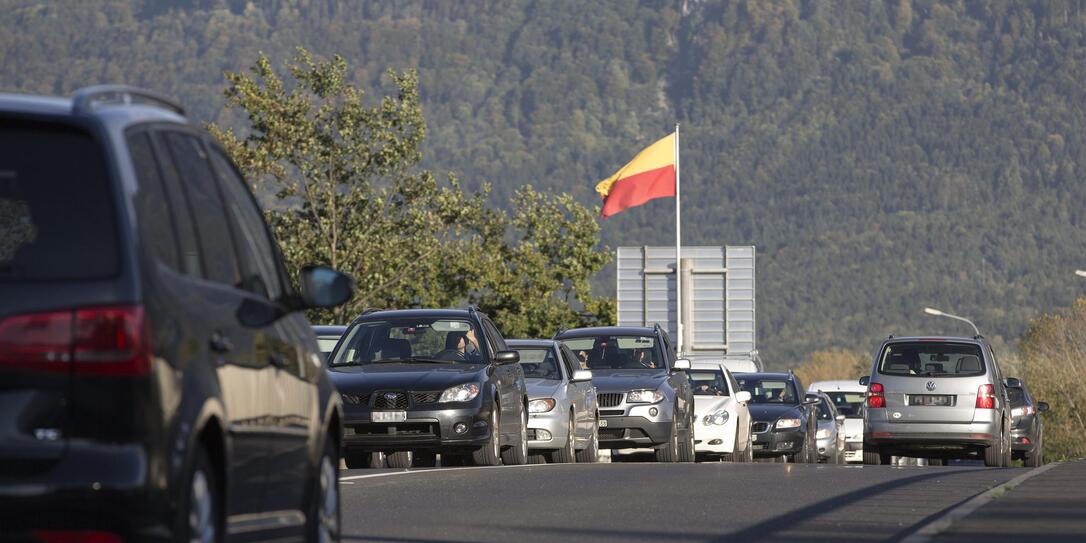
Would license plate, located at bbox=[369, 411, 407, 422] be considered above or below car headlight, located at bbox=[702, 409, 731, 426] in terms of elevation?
above

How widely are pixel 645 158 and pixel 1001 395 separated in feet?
98.5

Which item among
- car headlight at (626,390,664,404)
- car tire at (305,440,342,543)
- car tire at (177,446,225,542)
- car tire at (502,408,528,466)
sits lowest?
car tire at (502,408,528,466)

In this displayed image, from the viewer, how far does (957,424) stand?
94.5 ft

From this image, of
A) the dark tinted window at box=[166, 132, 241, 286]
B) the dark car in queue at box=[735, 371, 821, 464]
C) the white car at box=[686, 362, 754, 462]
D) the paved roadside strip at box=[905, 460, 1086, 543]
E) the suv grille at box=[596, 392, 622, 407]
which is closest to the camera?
the dark tinted window at box=[166, 132, 241, 286]

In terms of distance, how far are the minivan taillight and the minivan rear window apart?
2366cm

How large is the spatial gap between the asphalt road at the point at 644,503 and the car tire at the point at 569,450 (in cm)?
307

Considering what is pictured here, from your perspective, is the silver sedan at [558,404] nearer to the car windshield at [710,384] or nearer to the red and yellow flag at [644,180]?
the car windshield at [710,384]

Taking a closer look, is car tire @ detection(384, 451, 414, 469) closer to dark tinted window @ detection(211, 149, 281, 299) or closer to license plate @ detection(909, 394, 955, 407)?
license plate @ detection(909, 394, 955, 407)

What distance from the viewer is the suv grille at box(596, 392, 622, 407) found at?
2734 centimetres

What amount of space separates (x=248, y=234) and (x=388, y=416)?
12516 mm

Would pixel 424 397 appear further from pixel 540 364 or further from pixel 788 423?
pixel 788 423

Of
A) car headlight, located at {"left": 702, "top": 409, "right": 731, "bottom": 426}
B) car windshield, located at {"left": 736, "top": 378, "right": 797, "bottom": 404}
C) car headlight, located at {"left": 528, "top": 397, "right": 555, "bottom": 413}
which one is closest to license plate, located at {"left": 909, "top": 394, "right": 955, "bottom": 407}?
car headlight, located at {"left": 702, "top": 409, "right": 731, "bottom": 426}

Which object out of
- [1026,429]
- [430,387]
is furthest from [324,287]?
[1026,429]

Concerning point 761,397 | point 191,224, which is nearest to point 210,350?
point 191,224
